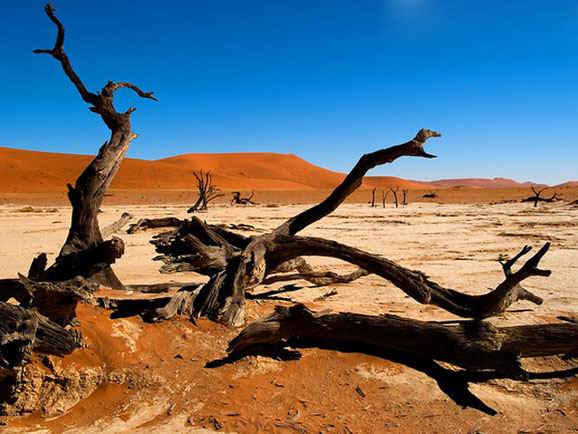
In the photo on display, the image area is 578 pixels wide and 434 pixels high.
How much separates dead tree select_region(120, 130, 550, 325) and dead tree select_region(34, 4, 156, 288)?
731 millimetres

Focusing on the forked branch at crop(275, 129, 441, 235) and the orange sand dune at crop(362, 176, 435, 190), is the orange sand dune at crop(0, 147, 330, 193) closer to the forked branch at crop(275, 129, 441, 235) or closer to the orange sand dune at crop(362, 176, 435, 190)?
the orange sand dune at crop(362, 176, 435, 190)

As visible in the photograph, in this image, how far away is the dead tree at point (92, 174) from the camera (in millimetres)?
4551

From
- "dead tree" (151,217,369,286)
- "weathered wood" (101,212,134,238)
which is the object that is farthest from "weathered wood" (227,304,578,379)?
"weathered wood" (101,212,134,238)

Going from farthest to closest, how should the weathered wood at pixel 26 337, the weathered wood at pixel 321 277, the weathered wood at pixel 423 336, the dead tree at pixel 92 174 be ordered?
the weathered wood at pixel 321 277 → the dead tree at pixel 92 174 → the weathered wood at pixel 423 336 → the weathered wood at pixel 26 337

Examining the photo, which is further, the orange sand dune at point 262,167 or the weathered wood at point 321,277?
the orange sand dune at point 262,167

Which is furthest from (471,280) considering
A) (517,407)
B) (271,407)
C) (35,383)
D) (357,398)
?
(35,383)

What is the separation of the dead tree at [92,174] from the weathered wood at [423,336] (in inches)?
61.3

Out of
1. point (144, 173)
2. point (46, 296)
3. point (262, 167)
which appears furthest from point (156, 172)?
point (46, 296)

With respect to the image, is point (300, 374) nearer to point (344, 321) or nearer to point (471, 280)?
point (344, 321)

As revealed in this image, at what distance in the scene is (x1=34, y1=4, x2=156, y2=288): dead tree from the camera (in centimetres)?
455

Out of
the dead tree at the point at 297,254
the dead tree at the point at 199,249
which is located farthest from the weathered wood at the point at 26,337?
the dead tree at the point at 199,249

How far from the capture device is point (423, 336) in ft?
12.6

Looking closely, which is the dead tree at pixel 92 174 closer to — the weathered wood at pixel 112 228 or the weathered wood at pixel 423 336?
the weathered wood at pixel 112 228

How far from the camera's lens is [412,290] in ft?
14.2
